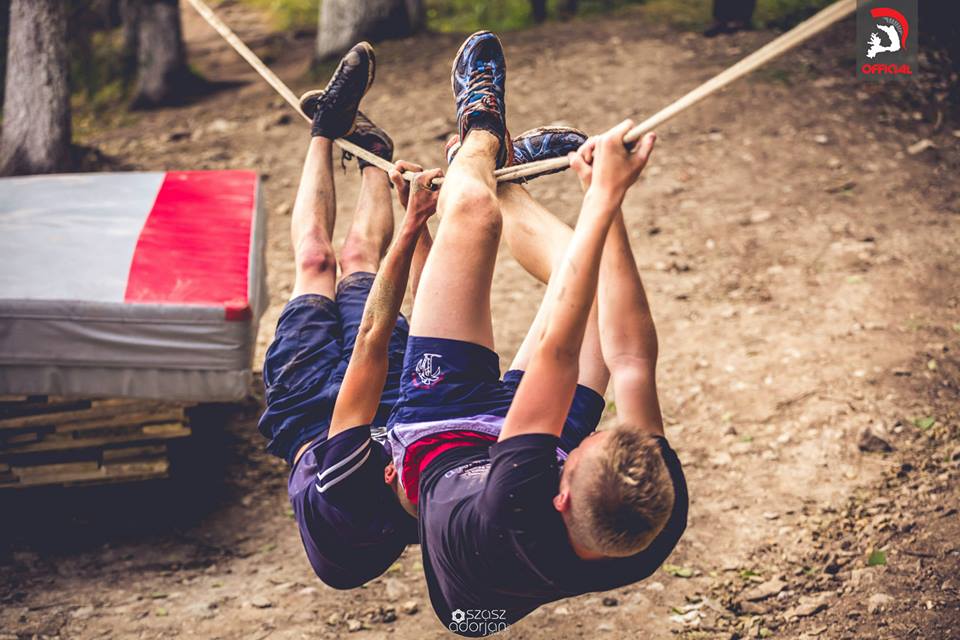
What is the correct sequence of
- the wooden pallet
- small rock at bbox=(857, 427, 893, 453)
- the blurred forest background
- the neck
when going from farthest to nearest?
the blurred forest background < small rock at bbox=(857, 427, 893, 453) < the wooden pallet < the neck

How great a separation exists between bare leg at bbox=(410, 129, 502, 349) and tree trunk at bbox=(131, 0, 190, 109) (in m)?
8.60

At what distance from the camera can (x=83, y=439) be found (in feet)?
14.1

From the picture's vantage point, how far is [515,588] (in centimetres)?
236

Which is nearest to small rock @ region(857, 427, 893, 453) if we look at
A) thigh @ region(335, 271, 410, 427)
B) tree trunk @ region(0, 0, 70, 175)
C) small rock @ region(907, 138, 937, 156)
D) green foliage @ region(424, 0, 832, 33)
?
thigh @ region(335, 271, 410, 427)

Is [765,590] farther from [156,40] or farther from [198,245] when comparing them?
[156,40]

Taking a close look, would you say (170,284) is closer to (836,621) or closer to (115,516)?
(115,516)

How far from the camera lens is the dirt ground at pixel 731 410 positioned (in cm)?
372

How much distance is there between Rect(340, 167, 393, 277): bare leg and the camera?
358 cm

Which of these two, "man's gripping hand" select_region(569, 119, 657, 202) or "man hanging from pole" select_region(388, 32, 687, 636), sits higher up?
"man's gripping hand" select_region(569, 119, 657, 202)

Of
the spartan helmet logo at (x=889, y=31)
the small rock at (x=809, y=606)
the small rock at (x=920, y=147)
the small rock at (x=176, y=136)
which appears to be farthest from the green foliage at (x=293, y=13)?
the small rock at (x=809, y=606)

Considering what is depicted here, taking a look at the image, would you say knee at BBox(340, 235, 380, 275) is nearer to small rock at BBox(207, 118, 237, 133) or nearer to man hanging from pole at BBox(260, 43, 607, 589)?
man hanging from pole at BBox(260, 43, 607, 589)

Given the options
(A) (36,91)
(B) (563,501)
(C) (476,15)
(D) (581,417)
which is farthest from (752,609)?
(C) (476,15)

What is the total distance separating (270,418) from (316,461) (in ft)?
1.21

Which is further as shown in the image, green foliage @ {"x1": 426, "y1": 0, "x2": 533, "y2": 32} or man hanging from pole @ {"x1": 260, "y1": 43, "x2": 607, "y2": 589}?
green foliage @ {"x1": 426, "y1": 0, "x2": 533, "y2": 32}
